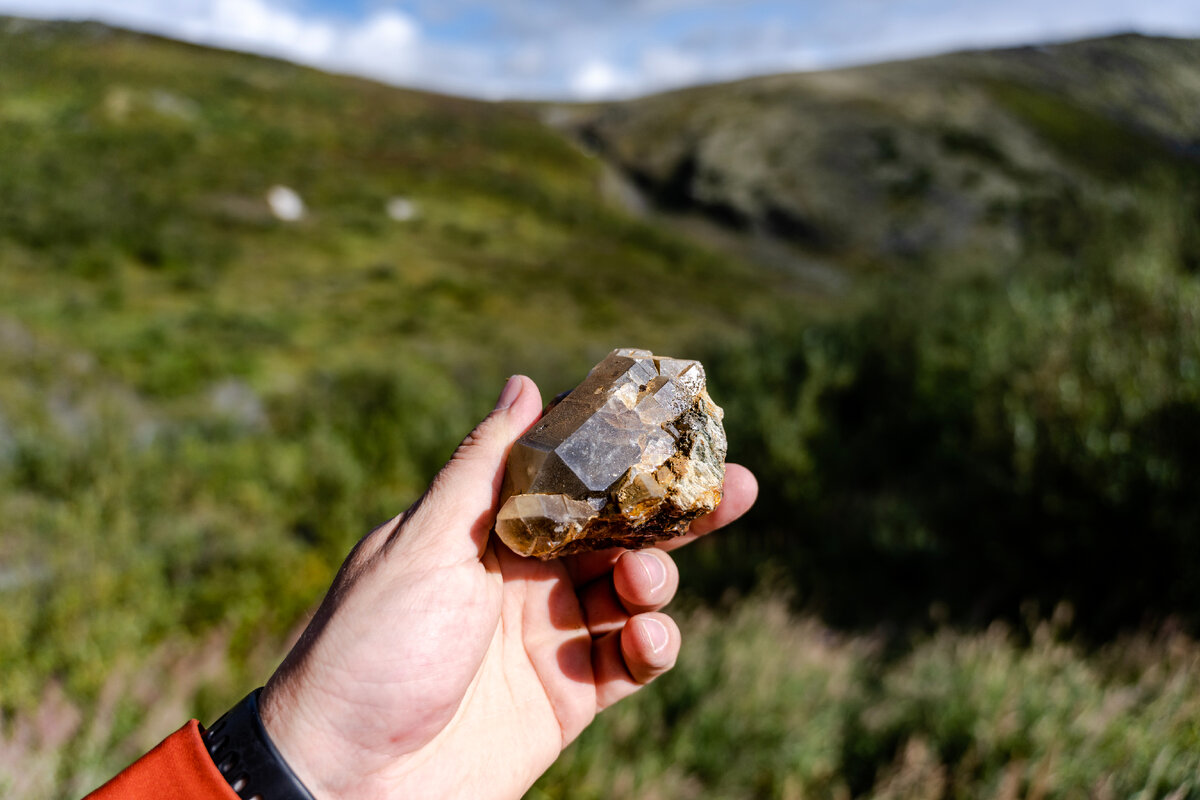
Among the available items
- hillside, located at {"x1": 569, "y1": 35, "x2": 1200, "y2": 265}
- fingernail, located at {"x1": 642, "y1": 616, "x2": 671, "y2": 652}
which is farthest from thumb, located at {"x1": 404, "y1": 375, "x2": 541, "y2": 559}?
hillside, located at {"x1": 569, "y1": 35, "x2": 1200, "y2": 265}

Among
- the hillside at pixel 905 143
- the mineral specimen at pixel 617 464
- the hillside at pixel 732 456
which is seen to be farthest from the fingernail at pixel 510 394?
the hillside at pixel 905 143

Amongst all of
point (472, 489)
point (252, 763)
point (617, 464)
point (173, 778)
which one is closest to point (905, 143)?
point (617, 464)

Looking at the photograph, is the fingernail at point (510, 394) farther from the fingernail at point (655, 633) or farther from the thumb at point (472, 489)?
the fingernail at point (655, 633)

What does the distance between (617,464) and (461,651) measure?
30.3 inches

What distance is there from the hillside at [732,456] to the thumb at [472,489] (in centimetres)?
184

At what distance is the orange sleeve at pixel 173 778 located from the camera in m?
1.81

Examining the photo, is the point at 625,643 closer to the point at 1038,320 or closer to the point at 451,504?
the point at 451,504

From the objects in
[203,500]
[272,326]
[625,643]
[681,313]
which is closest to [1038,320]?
[625,643]

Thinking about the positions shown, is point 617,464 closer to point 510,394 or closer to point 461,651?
point 510,394

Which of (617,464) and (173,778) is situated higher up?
(617,464)

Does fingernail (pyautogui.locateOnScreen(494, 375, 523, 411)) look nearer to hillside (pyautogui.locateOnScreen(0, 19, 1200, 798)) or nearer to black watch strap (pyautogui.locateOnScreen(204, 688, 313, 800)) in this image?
black watch strap (pyautogui.locateOnScreen(204, 688, 313, 800))

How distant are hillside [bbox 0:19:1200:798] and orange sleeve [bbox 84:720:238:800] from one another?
1.67 meters

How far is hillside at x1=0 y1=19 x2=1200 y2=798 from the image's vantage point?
Answer: 12.1ft

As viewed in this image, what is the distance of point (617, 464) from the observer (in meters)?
2.22
